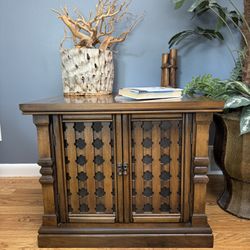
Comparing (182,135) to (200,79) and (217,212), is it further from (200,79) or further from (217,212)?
(217,212)

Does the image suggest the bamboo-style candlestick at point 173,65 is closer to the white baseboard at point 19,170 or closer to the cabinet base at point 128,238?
the cabinet base at point 128,238

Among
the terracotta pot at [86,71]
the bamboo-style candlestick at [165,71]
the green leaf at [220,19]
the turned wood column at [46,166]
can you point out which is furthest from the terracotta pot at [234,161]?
the turned wood column at [46,166]

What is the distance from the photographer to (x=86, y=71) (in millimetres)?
1125

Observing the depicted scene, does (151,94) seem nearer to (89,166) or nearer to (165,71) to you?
(89,166)

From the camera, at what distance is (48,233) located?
93cm

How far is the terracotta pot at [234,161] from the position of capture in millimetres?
1019

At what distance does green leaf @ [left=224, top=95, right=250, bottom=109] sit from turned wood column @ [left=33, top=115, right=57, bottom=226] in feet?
2.40

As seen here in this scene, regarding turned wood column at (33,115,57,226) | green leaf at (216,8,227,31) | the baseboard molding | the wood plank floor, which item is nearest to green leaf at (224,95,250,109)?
green leaf at (216,8,227,31)

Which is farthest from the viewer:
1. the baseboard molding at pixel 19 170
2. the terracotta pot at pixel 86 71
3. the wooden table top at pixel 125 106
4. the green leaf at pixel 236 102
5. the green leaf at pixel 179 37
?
the baseboard molding at pixel 19 170

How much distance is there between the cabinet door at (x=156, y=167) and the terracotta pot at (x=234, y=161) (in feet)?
1.00

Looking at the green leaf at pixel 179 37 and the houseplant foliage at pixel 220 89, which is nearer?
the houseplant foliage at pixel 220 89

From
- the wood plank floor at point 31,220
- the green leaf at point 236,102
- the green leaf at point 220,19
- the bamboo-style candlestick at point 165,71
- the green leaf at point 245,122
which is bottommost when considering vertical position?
the wood plank floor at point 31,220

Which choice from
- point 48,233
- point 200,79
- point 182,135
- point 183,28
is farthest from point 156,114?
point 183,28

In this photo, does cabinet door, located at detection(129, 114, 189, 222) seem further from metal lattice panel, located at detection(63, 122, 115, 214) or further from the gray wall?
the gray wall
